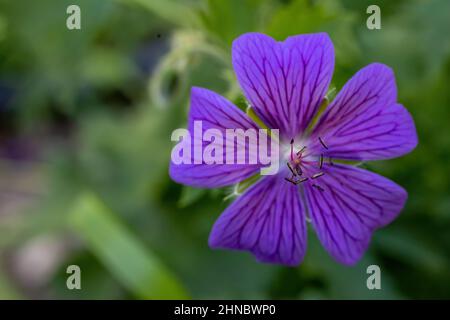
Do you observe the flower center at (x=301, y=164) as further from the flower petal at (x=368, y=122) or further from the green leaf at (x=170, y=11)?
the green leaf at (x=170, y=11)

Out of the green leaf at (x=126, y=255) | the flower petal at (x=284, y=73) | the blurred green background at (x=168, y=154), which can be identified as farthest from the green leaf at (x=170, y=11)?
the green leaf at (x=126, y=255)

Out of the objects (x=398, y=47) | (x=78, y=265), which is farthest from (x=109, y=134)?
(x=398, y=47)

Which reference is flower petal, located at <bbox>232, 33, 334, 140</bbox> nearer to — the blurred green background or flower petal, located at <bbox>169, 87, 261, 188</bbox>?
flower petal, located at <bbox>169, 87, 261, 188</bbox>

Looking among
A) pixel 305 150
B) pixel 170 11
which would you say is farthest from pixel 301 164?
pixel 170 11

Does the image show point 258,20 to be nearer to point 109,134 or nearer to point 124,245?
point 124,245

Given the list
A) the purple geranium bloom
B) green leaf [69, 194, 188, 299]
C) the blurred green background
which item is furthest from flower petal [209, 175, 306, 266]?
green leaf [69, 194, 188, 299]

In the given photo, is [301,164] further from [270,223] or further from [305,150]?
[270,223]
